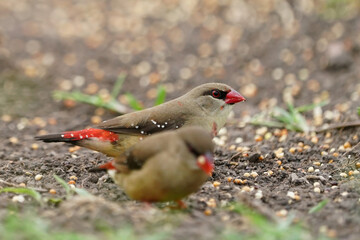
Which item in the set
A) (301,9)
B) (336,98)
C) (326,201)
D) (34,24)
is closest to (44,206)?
(326,201)

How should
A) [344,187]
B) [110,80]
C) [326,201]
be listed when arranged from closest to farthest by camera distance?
[326,201] < [344,187] < [110,80]

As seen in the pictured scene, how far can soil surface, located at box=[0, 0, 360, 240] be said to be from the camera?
4.03 meters

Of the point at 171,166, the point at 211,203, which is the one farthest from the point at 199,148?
the point at 211,203

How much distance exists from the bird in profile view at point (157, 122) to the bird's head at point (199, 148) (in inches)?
43.6

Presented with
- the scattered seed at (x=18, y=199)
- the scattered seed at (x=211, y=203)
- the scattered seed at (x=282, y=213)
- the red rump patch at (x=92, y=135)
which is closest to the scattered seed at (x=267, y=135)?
the red rump patch at (x=92, y=135)

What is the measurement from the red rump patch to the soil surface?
1.06ft

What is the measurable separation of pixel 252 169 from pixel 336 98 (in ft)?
7.99

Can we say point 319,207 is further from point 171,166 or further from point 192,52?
point 192,52

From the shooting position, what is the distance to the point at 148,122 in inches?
200

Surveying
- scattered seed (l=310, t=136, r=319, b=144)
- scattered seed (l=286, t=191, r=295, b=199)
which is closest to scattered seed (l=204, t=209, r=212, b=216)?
scattered seed (l=286, t=191, r=295, b=199)

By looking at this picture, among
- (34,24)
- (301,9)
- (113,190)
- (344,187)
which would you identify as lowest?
(344,187)

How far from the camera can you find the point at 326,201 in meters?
3.95

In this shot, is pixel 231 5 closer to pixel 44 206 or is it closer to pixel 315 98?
pixel 315 98

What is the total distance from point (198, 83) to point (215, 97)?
291cm
